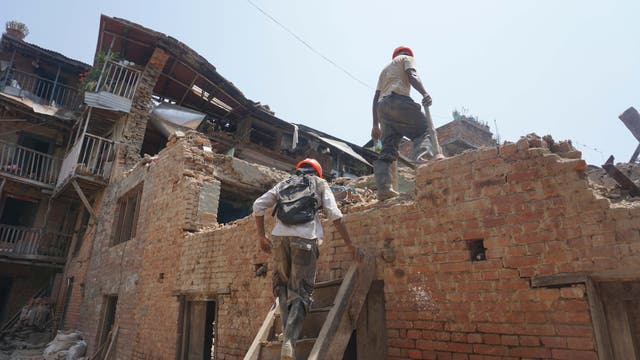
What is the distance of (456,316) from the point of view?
2.90 m

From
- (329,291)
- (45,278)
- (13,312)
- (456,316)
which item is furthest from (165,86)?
(456,316)

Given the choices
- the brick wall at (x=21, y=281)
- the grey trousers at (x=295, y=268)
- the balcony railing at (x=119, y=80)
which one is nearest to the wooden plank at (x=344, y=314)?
the grey trousers at (x=295, y=268)

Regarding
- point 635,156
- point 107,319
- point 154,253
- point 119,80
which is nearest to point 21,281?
point 107,319

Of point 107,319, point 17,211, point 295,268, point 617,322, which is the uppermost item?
point 17,211

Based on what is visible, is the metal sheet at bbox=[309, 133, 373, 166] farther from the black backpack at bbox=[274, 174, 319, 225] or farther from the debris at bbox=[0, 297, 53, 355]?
the black backpack at bbox=[274, 174, 319, 225]

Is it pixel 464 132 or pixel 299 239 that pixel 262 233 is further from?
pixel 464 132

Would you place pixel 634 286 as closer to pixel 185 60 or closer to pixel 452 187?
pixel 452 187

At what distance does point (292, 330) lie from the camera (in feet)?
9.35

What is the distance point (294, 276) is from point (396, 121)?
2148mm

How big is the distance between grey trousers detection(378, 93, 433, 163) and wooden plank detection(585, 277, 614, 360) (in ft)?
7.00

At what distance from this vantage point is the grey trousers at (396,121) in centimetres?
418

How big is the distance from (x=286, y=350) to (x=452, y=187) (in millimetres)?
1900

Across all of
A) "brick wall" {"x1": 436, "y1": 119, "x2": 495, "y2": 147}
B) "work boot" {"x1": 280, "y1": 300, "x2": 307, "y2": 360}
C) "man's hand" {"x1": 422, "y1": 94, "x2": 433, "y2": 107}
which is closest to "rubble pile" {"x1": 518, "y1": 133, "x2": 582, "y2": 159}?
"man's hand" {"x1": 422, "y1": 94, "x2": 433, "y2": 107}

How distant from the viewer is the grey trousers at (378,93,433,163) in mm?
4184
